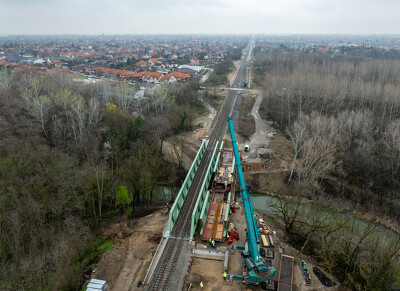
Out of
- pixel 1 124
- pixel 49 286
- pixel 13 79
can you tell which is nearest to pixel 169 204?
pixel 49 286

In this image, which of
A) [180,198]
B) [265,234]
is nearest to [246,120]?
[180,198]

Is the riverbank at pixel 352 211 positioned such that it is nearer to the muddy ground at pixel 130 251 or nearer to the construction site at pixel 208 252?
the construction site at pixel 208 252

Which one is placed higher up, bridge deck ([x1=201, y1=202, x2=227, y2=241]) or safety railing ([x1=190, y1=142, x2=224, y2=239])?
safety railing ([x1=190, y1=142, x2=224, y2=239])

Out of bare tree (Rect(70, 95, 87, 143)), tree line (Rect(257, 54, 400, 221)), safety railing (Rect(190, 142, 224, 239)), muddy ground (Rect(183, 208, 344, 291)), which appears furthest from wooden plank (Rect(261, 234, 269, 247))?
bare tree (Rect(70, 95, 87, 143))

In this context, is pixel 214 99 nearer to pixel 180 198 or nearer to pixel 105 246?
pixel 180 198

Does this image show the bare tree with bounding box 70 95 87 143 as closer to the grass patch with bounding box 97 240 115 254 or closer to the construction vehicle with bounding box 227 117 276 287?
the grass patch with bounding box 97 240 115 254
